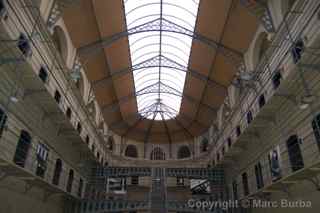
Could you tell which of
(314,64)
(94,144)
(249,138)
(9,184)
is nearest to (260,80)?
A: (249,138)

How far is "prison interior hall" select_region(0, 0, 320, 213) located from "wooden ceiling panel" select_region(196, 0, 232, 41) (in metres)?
0.08

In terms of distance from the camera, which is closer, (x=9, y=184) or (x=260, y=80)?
(x=9, y=184)

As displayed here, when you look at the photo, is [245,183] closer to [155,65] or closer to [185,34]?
[185,34]

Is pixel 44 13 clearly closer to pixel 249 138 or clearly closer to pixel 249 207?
pixel 249 138

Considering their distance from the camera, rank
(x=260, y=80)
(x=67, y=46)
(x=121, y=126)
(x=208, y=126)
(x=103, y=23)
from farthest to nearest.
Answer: (x=121, y=126) < (x=208, y=126) < (x=103, y=23) < (x=67, y=46) < (x=260, y=80)

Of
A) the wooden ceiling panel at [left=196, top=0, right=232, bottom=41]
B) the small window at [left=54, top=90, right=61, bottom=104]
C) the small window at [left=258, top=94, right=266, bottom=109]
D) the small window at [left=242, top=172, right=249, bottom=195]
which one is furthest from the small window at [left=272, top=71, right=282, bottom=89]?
the small window at [left=54, top=90, right=61, bottom=104]

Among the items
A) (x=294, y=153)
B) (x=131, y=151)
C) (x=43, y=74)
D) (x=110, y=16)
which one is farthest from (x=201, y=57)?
(x=131, y=151)

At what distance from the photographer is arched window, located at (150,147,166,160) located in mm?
28422

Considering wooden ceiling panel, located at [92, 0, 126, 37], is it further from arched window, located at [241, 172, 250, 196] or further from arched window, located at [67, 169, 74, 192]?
arched window, located at [241, 172, 250, 196]

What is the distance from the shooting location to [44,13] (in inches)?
408

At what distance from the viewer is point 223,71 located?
16.8 meters

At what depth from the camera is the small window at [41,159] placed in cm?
1105

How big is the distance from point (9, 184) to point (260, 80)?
1176cm

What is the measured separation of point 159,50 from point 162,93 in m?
7.17
